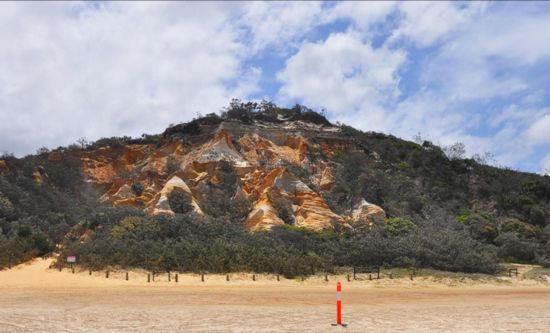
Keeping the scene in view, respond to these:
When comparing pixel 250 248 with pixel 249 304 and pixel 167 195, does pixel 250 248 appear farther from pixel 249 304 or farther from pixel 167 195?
pixel 167 195

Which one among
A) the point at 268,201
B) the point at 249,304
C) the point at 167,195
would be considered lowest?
the point at 249,304

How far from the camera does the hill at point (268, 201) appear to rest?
28219 mm

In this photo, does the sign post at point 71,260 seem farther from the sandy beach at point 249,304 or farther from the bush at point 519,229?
the bush at point 519,229

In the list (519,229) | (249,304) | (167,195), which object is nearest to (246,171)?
(167,195)

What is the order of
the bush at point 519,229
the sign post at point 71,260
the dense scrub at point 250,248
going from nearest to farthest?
the sign post at point 71,260 < the dense scrub at point 250,248 < the bush at point 519,229

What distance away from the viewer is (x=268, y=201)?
3888 cm

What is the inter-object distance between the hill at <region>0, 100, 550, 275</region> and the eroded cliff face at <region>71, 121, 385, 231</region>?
14 cm

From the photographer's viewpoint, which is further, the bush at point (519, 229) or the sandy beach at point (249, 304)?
the bush at point (519, 229)

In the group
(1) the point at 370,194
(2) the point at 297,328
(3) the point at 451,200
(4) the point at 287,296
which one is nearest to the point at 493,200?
(3) the point at 451,200

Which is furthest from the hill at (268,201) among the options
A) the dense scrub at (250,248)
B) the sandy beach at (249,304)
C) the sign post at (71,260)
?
the sandy beach at (249,304)

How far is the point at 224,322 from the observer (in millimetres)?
11617

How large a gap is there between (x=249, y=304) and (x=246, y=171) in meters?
29.7

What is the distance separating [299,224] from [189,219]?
374 inches

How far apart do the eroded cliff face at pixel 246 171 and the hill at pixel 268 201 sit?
0.14 m
